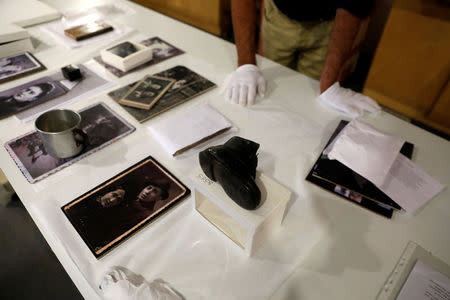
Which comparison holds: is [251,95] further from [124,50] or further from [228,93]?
[124,50]

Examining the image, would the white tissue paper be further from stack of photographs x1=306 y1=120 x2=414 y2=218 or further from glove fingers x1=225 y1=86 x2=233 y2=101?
glove fingers x1=225 y1=86 x2=233 y2=101

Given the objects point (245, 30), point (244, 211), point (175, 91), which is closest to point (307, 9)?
point (245, 30)

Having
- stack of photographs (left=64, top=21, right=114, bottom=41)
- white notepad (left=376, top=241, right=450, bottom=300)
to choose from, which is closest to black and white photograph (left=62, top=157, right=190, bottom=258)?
white notepad (left=376, top=241, right=450, bottom=300)

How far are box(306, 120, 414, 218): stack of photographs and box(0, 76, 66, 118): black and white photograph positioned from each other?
3.02 ft

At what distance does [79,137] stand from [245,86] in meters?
0.58

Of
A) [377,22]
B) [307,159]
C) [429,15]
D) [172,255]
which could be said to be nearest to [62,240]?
[172,255]

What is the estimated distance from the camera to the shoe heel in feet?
1.98

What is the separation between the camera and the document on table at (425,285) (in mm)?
573

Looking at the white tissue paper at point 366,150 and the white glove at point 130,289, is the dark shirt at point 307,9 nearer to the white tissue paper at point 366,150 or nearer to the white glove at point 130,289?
the white tissue paper at point 366,150

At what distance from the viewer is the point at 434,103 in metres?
2.03

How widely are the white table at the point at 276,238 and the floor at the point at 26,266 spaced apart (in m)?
0.64

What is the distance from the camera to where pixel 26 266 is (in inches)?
48.7

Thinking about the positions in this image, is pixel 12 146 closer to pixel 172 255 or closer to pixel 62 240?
pixel 62 240

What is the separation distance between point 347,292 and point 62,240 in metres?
0.62
